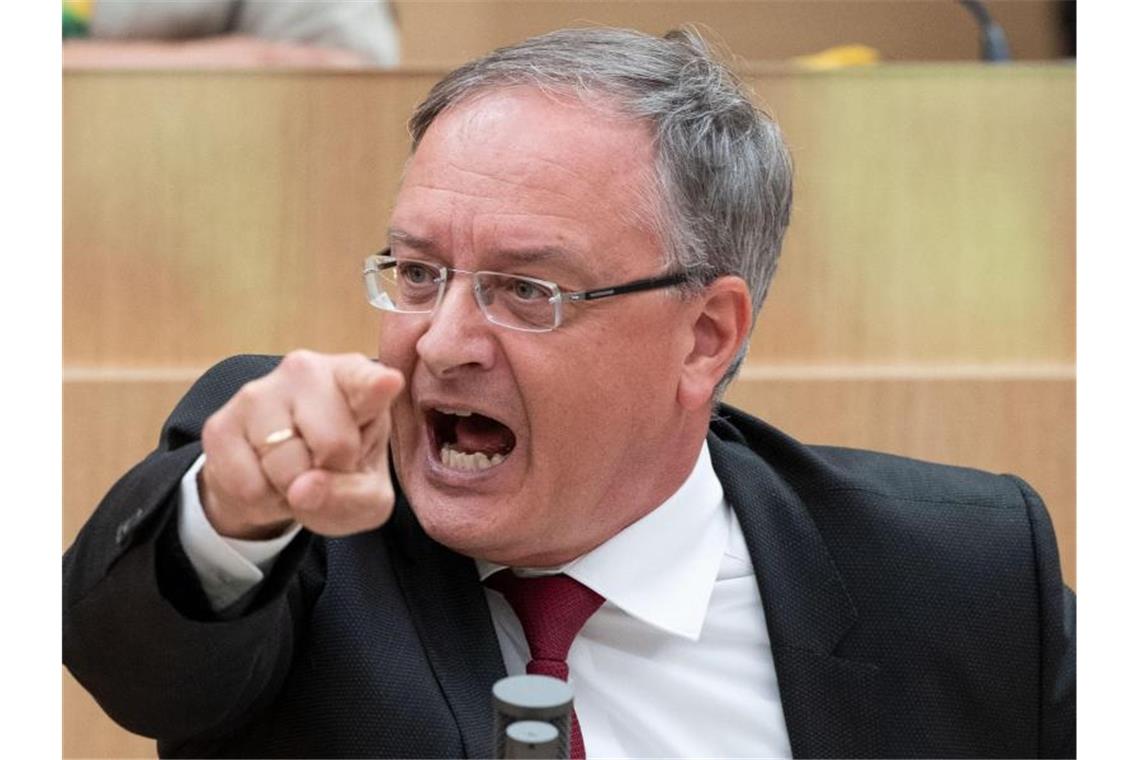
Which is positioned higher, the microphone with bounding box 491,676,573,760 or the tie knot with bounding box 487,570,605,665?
the microphone with bounding box 491,676,573,760

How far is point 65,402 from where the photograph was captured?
2221mm

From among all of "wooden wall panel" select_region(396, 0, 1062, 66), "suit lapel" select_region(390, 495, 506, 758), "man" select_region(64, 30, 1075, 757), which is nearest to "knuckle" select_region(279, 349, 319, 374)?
"man" select_region(64, 30, 1075, 757)

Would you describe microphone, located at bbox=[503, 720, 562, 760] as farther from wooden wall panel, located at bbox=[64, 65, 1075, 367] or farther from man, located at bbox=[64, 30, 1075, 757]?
wooden wall panel, located at bbox=[64, 65, 1075, 367]

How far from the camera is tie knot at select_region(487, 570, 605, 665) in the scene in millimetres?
1279

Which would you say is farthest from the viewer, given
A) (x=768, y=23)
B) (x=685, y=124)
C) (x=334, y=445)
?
(x=768, y=23)

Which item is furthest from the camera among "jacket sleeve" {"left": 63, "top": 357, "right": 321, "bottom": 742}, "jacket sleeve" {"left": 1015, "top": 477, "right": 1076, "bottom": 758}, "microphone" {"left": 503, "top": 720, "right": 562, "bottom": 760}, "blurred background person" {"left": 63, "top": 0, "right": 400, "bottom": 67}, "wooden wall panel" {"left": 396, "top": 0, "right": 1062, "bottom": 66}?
"wooden wall panel" {"left": 396, "top": 0, "right": 1062, "bottom": 66}

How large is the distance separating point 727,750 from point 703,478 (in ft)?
0.87

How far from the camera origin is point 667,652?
1357 millimetres

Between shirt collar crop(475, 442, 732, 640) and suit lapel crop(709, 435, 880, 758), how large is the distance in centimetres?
5

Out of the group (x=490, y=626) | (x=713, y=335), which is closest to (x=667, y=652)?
(x=490, y=626)

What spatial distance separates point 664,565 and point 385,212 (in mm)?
1053

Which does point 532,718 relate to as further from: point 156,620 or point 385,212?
point 385,212

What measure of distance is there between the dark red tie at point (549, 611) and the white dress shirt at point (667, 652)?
0.04 feet

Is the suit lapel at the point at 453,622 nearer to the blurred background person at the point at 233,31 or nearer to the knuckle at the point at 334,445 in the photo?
the knuckle at the point at 334,445
